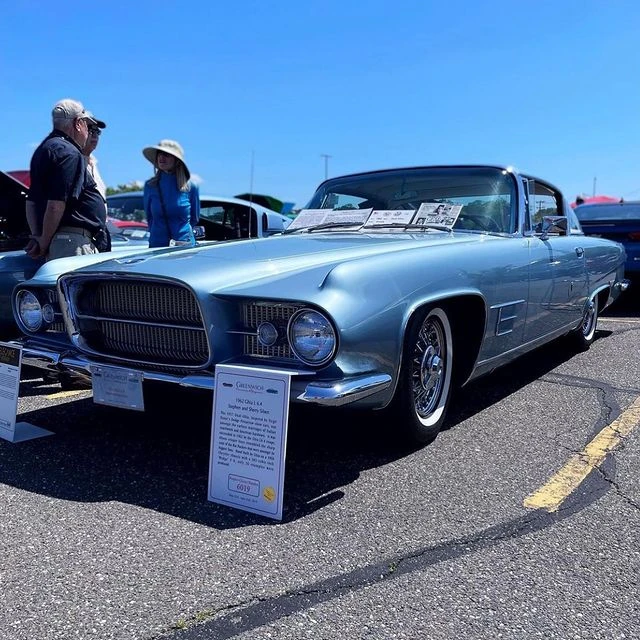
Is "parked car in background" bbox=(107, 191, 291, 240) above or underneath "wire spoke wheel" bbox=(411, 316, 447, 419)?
above

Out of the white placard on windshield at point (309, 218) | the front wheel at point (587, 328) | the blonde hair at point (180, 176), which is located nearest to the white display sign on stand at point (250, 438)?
the white placard on windshield at point (309, 218)

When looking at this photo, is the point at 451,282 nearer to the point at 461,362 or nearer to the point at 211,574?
the point at 461,362

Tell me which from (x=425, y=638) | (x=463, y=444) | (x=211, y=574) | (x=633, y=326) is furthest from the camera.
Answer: (x=633, y=326)

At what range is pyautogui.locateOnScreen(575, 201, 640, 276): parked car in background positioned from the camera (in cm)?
849

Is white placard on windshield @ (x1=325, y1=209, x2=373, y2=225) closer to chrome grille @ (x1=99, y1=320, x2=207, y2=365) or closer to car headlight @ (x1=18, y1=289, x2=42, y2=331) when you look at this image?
chrome grille @ (x1=99, y1=320, x2=207, y2=365)

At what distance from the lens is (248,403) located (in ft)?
8.38

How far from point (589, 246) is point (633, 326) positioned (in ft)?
8.11

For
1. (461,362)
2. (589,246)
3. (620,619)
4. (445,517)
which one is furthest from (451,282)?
(589,246)

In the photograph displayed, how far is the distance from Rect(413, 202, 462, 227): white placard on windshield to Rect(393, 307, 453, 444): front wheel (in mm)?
933

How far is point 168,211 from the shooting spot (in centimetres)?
529

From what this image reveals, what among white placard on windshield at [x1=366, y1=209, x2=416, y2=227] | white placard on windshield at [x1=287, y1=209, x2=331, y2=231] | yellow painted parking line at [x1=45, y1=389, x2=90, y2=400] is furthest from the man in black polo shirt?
white placard on windshield at [x1=366, y1=209, x2=416, y2=227]

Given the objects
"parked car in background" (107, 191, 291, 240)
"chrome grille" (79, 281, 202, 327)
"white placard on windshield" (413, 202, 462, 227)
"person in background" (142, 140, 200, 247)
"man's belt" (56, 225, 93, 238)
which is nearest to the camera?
"chrome grille" (79, 281, 202, 327)

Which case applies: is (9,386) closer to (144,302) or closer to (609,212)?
(144,302)

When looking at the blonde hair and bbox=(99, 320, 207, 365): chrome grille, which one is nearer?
bbox=(99, 320, 207, 365): chrome grille
